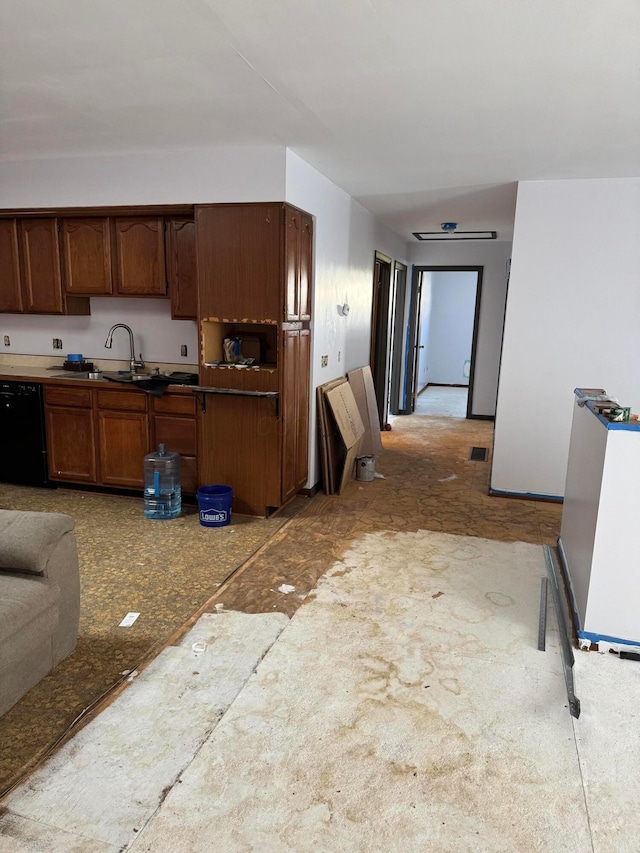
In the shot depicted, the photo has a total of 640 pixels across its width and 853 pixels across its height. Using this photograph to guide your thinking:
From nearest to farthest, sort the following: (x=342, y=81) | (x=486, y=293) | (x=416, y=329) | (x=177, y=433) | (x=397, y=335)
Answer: (x=342, y=81) → (x=177, y=433) → (x=486, y=293) → (x=397, y=335) → (x=416, y=329)

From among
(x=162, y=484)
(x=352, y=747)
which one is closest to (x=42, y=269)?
(x=162, y=484)

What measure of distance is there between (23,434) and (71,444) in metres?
0.44

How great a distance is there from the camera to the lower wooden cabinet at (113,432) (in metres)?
4.51

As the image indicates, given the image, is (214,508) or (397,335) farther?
(397,335)

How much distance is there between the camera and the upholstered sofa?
2.21 m

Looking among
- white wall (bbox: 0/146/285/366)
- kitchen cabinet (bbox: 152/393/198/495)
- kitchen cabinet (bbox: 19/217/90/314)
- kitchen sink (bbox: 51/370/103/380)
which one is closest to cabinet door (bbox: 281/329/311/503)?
kitchen cabinet (bbox: 152/393/198/495)

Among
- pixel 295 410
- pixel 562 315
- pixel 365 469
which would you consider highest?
pixel 562 315

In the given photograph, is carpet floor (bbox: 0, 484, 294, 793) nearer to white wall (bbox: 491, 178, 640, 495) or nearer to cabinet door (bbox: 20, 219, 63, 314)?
cabinet door (bbox: 20, 219, 63, 314)

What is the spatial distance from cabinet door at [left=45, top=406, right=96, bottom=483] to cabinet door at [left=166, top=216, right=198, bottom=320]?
3.67ft

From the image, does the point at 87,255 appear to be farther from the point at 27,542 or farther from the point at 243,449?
the point at 27,542

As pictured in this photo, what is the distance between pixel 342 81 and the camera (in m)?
2.67

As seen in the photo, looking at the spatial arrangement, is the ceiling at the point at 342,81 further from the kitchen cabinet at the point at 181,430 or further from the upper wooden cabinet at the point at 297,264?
the kitchen cabinet at the point at 181,430

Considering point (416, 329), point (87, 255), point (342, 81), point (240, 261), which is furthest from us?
point (416, 329)

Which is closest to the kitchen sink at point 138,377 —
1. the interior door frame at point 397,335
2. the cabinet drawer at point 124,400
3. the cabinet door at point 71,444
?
the cabinet drawer at point 124,400
